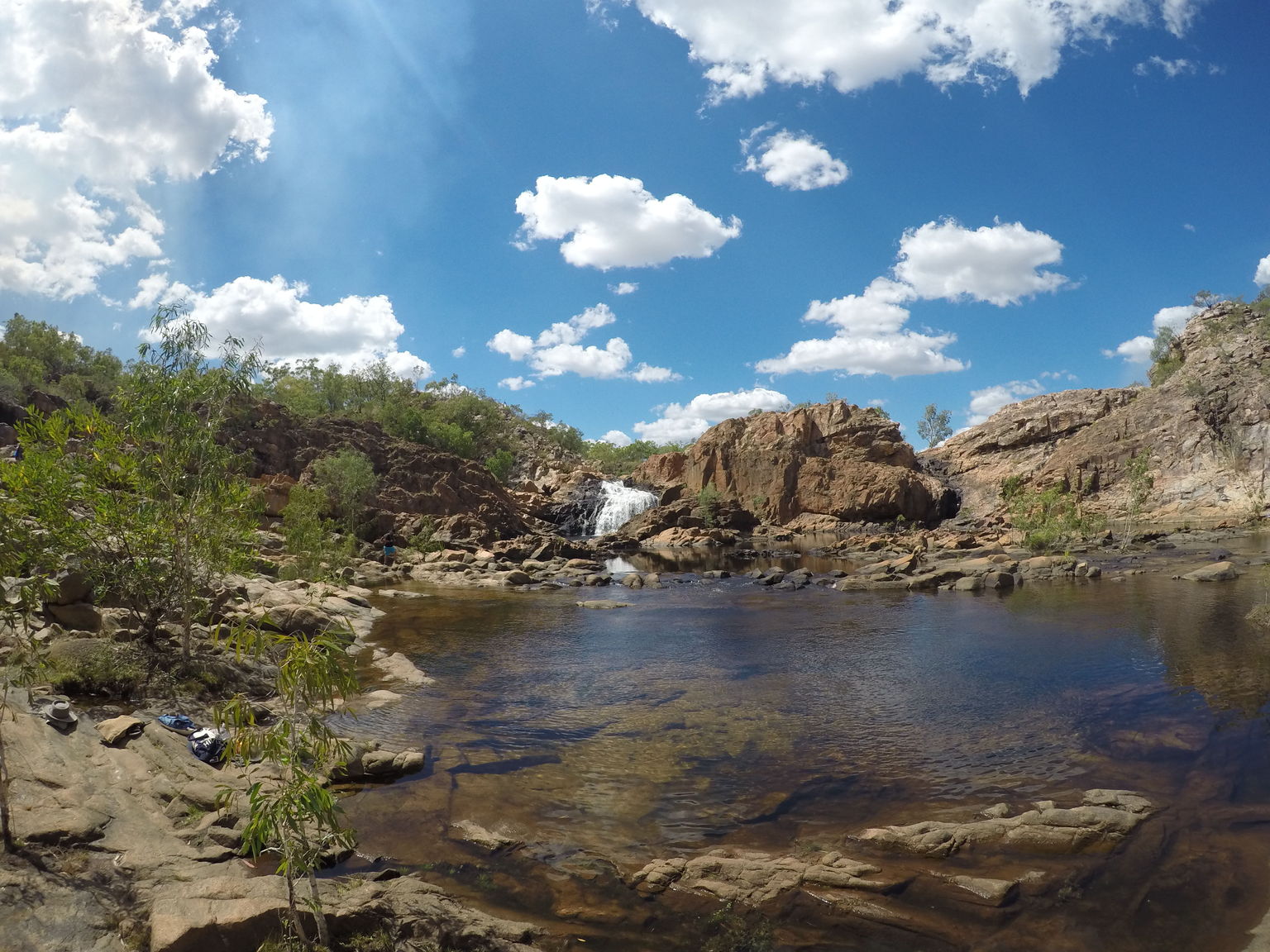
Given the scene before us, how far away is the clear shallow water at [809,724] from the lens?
921 cm

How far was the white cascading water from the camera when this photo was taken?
71.1m

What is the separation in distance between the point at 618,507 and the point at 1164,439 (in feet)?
180

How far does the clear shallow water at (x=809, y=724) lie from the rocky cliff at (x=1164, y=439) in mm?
42024

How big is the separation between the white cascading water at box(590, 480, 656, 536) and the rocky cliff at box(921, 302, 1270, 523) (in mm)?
36218

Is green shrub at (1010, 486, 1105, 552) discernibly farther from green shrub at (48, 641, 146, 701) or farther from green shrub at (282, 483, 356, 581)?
green shrub at (48, 641, 146, 701)

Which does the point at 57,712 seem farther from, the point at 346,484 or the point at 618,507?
the point at 618,507

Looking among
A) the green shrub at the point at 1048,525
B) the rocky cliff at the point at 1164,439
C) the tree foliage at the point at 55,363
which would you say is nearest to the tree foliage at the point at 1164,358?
the rocky cliff at the point at 1164,439

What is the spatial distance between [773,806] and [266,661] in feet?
37.9

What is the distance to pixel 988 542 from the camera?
1893 inches

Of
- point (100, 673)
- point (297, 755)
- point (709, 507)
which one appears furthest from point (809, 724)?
point (709, 507)

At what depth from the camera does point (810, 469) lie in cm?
7825

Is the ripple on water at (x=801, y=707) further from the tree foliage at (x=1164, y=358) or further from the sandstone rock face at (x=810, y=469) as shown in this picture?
the tree foliage at (x=1164, y=358)

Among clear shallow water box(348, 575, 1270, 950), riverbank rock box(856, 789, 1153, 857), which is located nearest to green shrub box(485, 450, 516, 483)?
clear shallow water box(348, 575, 1270, 950)

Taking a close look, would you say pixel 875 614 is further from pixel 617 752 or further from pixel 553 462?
pixel 553 462
